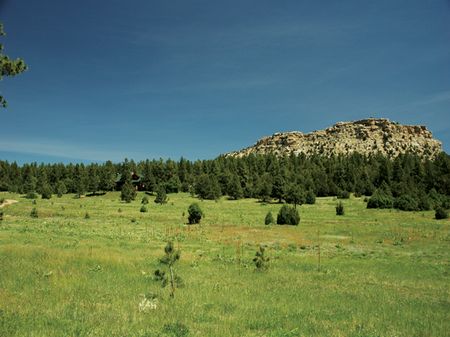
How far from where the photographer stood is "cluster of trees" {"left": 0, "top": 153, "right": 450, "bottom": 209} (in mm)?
98125

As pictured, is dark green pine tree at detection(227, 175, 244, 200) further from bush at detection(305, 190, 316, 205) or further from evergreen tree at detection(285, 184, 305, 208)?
evergreen tree at detection(285, 184, 305, 208)

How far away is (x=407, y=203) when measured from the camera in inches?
2970

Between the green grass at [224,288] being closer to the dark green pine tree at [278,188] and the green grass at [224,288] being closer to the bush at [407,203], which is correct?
the bush at [407,203]

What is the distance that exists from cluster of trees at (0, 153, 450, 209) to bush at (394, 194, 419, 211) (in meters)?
0.21

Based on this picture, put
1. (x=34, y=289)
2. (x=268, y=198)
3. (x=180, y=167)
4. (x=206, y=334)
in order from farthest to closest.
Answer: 1. (x=180, y=167)
2. (x=268, y=198)
3. (x=34, y=289)
4. (x=206, y=334)

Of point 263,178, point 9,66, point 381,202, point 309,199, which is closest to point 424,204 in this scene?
point 381,202

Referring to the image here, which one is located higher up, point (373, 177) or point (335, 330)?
point (373, 177)

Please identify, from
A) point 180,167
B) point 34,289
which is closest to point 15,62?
point 34,289

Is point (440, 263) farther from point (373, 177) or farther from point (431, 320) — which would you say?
point (373, 177)

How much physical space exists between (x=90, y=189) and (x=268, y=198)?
207ft

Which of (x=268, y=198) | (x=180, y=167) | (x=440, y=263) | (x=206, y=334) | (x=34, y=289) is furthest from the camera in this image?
(x=180, y=167)

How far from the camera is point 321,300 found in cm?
1513

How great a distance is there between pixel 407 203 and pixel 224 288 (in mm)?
69902

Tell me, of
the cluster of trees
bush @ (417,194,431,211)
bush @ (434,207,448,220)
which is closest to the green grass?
bush @ (434,207,448,220)
